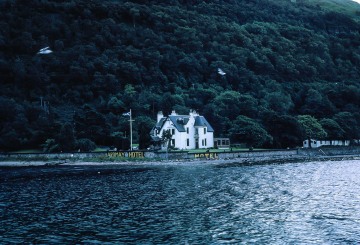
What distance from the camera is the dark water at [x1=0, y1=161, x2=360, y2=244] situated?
2219cm

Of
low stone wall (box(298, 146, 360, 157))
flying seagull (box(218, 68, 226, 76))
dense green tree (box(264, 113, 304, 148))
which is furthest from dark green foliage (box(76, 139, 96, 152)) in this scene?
flying seagull (box(218, 68, 226, 76))

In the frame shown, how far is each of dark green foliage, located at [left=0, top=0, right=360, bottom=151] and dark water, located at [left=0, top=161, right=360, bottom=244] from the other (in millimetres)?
40160

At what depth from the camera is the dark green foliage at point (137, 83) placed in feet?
322

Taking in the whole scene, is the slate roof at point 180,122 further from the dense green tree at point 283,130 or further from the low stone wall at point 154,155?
the dense green tree at point 283,130

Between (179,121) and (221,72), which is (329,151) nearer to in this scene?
(179,121)

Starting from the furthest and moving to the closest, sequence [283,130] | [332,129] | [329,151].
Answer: [332,129], [329,151], [283,130]

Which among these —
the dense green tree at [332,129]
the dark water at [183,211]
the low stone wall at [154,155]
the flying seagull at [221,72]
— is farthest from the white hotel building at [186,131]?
the flying seagull at [221,72]

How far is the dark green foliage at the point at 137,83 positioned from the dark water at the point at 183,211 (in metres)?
40.2

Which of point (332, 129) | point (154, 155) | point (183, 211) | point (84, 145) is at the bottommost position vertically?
point (183, 211)

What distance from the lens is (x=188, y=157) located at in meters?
74.2

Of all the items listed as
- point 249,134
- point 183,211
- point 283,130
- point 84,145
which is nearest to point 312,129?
point 283,130

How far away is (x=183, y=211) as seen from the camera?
2872 cm

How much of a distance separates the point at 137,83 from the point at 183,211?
4734 inches

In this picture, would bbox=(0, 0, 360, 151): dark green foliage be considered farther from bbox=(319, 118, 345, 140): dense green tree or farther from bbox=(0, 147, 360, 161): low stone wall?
bbox=(0, 147, 360, 161): low stone wall
